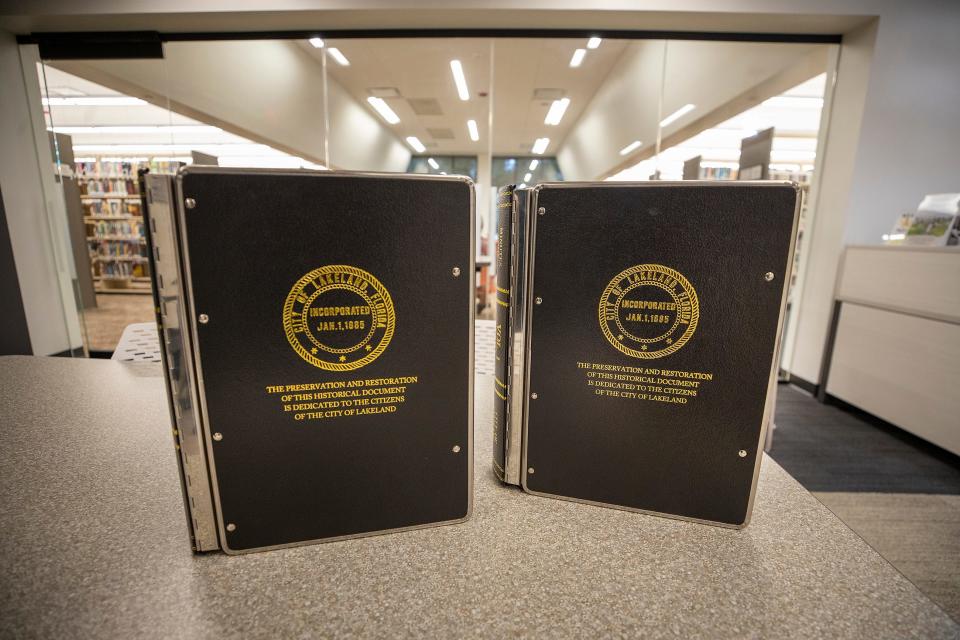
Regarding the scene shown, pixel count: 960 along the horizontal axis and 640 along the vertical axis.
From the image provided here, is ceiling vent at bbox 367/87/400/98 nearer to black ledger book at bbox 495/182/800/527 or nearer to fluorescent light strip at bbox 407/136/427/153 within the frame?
fluorescent light strip at bbox 407/136/427/153

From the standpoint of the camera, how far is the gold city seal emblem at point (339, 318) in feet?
A: 1.32

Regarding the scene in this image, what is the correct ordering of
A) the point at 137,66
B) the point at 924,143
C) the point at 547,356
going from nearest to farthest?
the point at 547,356, the point at 924,143, the point at 137,66

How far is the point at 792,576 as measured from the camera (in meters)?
0.39

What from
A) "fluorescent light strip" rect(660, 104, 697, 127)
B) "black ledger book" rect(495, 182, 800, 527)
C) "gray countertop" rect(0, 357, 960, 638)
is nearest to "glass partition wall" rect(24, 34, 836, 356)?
"fluorescent light strip" rect(660, 104, 697, 127)

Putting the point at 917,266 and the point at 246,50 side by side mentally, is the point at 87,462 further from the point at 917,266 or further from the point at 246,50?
the point at 246,50

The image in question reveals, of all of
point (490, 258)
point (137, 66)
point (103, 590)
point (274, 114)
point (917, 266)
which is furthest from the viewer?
point (490, 258)

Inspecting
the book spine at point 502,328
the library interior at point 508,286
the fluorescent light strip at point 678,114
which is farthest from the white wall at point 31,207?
the fluorescent light strip at point 678,114

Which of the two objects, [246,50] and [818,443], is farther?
[246,50]

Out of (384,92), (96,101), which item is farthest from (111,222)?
(384,92)

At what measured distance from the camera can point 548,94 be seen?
4.67 m

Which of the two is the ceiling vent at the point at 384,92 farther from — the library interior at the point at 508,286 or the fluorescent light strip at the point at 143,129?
the fluorescent light strip at the point at 143,129

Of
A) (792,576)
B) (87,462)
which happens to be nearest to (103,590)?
(87,462)

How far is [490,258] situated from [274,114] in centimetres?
255

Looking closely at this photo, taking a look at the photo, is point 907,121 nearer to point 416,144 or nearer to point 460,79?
point 460,79
